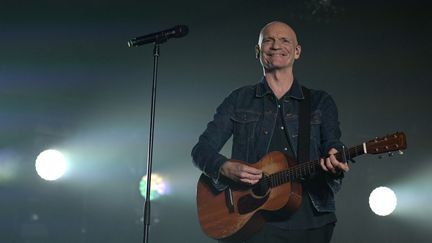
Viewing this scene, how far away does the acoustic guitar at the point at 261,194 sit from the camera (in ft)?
7.96

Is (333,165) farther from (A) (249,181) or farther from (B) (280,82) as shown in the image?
(B) (280,82)

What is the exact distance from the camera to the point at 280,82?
2994 mm

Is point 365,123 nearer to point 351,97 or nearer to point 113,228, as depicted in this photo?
point 351,97

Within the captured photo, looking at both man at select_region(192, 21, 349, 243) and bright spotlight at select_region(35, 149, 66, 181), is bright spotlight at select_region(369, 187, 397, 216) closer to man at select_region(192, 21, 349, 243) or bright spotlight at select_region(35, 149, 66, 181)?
bright spotlight at select_region(35, 149, 66, 181)

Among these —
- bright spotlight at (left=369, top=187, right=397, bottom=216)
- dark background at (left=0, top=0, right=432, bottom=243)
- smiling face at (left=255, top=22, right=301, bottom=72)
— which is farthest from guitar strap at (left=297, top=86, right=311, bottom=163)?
bright spotlight at (left=369, top=187, right=397, bottom=216)

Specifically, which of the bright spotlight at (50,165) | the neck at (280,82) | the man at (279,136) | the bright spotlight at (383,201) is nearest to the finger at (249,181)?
the man at (279,136)

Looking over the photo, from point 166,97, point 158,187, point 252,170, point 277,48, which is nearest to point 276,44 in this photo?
point 277,48

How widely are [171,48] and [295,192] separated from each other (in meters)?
4.95

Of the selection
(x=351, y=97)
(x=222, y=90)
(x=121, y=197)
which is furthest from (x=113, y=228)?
(x=351, y=97)

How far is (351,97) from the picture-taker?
307 inches

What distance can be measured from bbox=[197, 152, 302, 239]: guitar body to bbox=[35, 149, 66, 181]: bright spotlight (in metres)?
5.08

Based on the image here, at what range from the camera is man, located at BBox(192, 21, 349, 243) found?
2.54m

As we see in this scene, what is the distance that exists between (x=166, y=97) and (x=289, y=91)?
5517mm

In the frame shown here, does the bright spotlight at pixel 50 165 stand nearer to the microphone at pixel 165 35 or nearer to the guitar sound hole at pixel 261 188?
the microphone at pixel 165 35
